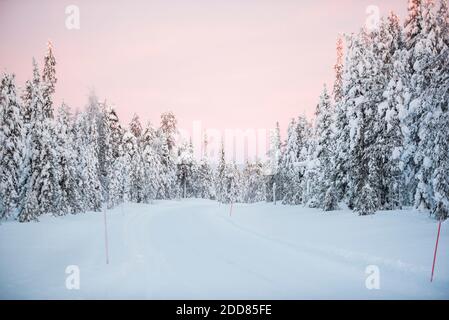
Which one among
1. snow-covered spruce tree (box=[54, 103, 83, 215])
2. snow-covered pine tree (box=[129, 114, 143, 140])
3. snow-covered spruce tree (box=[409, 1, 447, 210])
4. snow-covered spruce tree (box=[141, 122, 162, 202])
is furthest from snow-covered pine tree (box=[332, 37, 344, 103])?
snow-covered pine tree (box=[129, 114, 143, 140])

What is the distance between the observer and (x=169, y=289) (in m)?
9.62

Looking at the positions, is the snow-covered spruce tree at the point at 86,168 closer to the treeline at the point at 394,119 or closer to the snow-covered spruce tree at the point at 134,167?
the snow-covered spruce tree at the point at 134,167

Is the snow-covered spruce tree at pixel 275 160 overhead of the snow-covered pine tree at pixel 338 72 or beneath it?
beneath

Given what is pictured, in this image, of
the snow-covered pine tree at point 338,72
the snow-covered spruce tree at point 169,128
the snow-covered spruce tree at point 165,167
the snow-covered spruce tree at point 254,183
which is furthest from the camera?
the snow-covered spruce tree at point 254,183

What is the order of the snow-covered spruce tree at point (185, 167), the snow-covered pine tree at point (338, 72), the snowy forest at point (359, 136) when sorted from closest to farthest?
the snowy forest at point (359, 136) → the snow-covered pine tree at point (338, 72) → the snow-covered spruce tree at point (185, 167)

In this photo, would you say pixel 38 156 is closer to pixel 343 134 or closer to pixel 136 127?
pixel 343 134

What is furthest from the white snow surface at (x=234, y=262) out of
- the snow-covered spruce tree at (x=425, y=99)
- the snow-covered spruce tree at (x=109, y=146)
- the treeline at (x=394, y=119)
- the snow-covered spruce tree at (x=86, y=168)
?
the snow-covered spruce tree at (x=109, y=146)

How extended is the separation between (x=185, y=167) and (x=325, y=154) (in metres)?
47.0

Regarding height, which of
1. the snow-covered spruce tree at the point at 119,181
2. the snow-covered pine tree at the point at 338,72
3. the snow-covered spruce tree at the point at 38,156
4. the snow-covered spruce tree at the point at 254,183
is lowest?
the snow-covered spruce tree at the point at 254,183

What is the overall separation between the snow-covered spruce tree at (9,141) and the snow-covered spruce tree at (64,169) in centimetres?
380

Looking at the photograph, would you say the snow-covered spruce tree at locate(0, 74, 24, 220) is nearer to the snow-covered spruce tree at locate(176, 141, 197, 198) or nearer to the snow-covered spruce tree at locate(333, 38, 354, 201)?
the snow-covered spruce tree at locate(333, 38, 354, 201)

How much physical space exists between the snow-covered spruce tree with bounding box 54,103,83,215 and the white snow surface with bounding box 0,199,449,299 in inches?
388

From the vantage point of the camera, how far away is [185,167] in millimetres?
78875

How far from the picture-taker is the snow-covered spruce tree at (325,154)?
31453 mm
